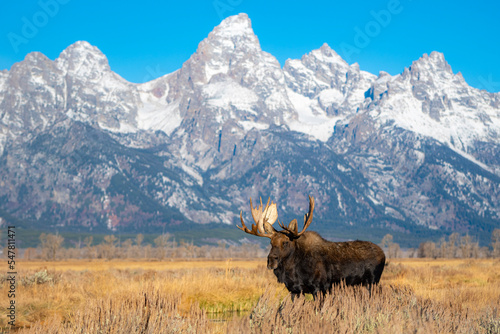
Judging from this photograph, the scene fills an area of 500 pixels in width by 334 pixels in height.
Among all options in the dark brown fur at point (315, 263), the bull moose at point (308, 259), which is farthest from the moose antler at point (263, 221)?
the dark brown fur at point (315, 263)

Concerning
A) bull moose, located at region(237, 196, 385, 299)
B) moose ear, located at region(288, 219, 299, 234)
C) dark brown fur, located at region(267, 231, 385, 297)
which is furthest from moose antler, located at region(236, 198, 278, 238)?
moose ear, located at region(288, 219, 299, 234)

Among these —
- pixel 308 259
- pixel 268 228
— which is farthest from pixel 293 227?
pixel 308 259

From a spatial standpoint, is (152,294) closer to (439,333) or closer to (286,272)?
(286,272)

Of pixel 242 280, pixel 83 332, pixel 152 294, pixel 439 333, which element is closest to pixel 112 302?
pixel 152 294

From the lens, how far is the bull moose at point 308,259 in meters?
13.4

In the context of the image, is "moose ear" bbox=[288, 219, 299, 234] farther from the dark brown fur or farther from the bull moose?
the dark brown fur

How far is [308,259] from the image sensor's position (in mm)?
13664

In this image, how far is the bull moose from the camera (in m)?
13.4

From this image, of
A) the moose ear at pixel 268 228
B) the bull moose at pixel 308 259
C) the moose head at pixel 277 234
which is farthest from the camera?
the moose ear at pixel 268 228

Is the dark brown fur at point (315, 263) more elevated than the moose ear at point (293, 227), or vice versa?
the moose ear at point (293, 227)

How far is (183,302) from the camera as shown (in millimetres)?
16781

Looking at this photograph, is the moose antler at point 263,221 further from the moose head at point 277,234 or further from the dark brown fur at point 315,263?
the dark brown fur at point 315,263

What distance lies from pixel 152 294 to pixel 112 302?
0.87m

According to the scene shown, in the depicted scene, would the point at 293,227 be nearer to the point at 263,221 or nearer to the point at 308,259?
the point at 263,221
